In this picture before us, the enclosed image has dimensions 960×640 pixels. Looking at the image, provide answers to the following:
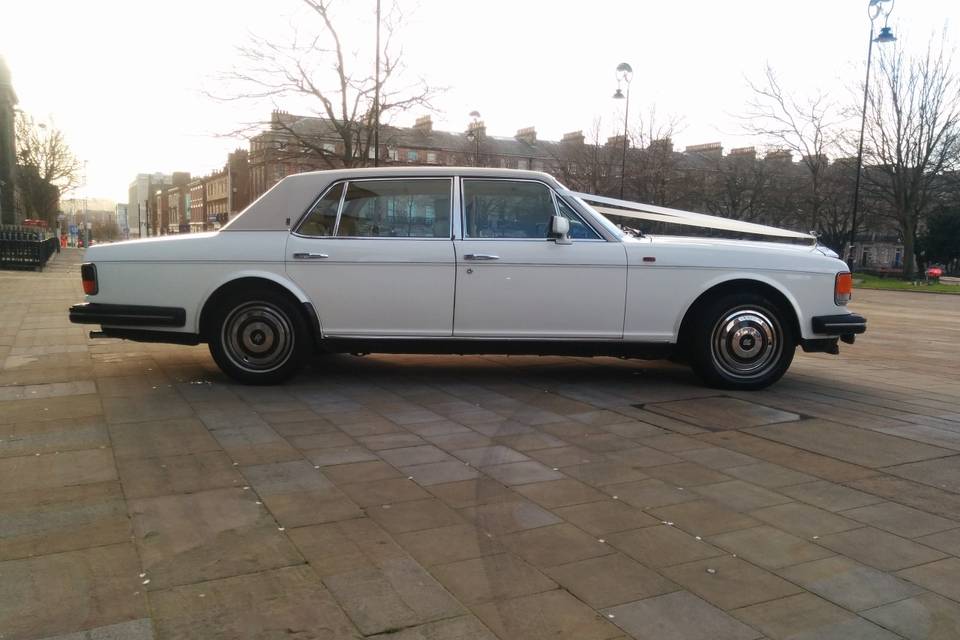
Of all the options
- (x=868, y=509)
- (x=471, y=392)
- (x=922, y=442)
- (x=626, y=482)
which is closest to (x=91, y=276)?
(x=471, y=392)

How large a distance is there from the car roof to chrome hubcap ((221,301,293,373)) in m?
0.68

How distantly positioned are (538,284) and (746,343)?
1789mm

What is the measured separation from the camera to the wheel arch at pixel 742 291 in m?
5.89

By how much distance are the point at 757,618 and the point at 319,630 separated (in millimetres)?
1456

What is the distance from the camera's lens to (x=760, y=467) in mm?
4094

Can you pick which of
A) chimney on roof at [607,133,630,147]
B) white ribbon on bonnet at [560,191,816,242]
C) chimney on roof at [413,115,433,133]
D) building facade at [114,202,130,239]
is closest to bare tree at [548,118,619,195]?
chimney on roof at [607,133,630,147]

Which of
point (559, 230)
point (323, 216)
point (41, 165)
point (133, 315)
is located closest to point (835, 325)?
point (559, 230)

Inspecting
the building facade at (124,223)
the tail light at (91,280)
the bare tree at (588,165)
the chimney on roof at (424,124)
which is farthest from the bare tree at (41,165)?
the tail light at (91,280)

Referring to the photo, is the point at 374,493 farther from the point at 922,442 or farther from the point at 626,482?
the point at 922,442

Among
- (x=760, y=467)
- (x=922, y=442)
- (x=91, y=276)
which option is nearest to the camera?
(x=760, y=467)

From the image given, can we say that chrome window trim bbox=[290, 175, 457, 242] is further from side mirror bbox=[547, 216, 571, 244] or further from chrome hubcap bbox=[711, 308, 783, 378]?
chrome hubcap bbox=[711, 308, 783, 378]

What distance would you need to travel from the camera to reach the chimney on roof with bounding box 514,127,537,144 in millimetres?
82887

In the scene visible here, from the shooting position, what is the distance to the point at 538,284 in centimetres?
580

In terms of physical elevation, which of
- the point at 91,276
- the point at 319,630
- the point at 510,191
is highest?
the point at 510,191
